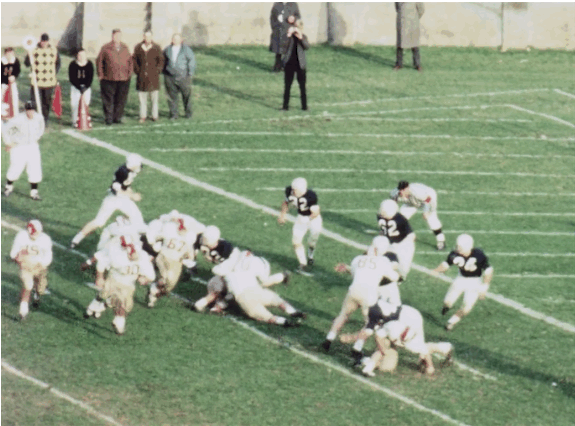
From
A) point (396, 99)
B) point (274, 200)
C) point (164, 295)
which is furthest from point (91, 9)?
point (164, 295)

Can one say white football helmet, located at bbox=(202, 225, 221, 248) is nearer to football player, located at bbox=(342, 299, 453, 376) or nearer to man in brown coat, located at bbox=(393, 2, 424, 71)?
football player, located at bbox=(342, 299, 453, 376)

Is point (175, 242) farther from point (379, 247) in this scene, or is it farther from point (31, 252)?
point (379, 247)

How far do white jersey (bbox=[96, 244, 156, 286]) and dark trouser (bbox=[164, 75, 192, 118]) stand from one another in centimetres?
835

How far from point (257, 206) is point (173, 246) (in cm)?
425

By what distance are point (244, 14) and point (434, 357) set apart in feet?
54.9

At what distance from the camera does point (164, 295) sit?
859 inches

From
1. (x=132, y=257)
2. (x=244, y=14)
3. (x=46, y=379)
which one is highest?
(x=244, y=14)

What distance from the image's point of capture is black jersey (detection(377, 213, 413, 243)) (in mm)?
21016

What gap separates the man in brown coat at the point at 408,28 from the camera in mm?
31416

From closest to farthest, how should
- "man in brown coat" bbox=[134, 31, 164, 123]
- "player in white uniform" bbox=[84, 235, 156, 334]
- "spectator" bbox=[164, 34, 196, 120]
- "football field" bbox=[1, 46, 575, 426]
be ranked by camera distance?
→ "football field" bbox=[1, 46, 575, 426] < "player in white uniform" bbox=[84, 235, 156, 334] < "man in brown coat" bbox=[134, 31, 164, 123] < "spectator" bbox=[164, 34, 196, 120]

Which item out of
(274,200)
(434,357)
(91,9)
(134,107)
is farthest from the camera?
(91,9)

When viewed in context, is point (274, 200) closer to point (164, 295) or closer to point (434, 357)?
point (164, 295)

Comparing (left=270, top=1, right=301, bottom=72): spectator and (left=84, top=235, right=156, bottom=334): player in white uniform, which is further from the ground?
(left=270, top=1, right=301, bottom=72): spectator

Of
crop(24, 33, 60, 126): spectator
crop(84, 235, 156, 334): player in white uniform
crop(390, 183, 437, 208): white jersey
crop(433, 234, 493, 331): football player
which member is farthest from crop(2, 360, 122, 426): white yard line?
crop(24, 33, 60, 126): spectator
